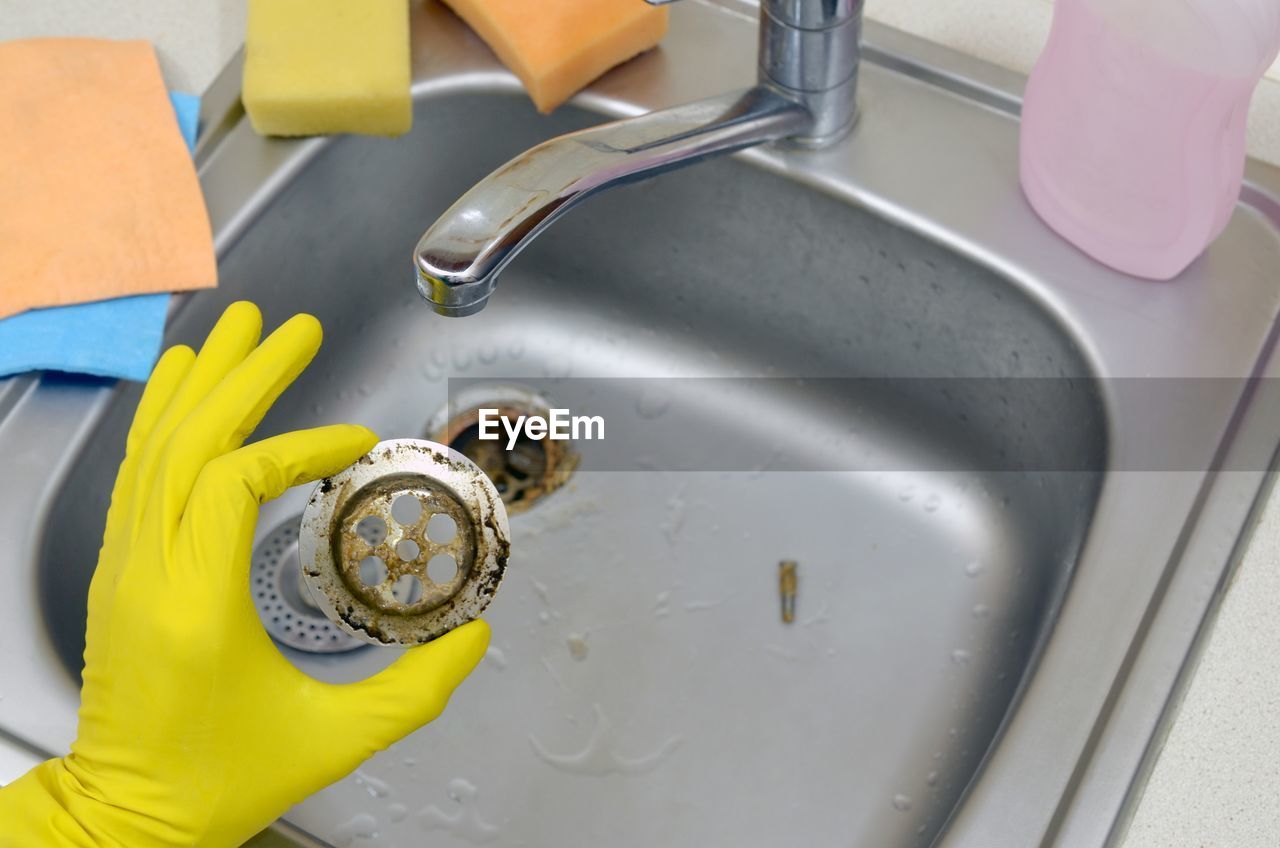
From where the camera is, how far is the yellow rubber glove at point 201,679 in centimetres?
66

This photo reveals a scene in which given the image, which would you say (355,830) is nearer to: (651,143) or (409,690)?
(409,690)

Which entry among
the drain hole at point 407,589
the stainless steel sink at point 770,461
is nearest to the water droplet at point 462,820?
the stainless steel sink at point 770,461

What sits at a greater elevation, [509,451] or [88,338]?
[88,338]

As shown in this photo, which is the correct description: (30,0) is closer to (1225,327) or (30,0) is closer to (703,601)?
(703,601)

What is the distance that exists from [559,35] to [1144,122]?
41cm

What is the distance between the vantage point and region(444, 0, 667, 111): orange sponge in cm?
90

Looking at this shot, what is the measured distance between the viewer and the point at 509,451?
1037 millimetres

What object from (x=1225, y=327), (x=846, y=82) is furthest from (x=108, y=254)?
(x=1225, y=327)

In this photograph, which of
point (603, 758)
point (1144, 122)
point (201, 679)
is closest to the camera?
point (201, 679)

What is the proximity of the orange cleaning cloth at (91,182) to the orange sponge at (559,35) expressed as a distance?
0.25 m

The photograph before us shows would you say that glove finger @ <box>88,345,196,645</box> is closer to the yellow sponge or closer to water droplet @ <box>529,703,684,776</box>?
the yellow sponge

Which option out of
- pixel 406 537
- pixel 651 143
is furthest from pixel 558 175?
pixel 406 537

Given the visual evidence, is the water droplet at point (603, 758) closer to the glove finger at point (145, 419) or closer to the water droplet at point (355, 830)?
the water droplet at point (355, 830)

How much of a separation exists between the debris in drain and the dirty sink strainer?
0.27 metres
